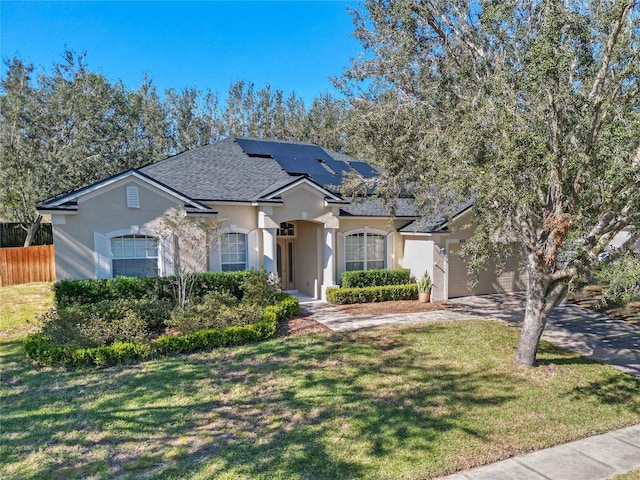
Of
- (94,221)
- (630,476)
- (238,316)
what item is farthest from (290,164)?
(630,476)

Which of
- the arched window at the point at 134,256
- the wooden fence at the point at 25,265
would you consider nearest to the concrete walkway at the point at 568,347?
the arched window at the point at 134,256

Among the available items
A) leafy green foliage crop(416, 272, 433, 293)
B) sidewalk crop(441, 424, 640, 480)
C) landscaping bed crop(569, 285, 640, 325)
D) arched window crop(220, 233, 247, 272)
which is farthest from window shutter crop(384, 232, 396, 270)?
sidewalk crop(441, 424, 640, 480)

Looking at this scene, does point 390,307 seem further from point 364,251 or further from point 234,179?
point 234,179

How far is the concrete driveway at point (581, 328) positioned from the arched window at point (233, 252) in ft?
29.2

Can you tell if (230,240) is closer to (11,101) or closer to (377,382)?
(377,382)

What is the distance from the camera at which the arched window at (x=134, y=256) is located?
13461 millimetres

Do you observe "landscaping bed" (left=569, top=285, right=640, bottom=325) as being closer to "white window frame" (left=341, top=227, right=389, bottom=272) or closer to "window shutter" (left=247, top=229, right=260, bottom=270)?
"white window frame" (left=341, top=227, right=389, bottom=272)

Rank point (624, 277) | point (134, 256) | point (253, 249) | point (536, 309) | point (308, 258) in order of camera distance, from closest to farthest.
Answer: point (624, 277) → point (536, 309) → point (134, 256) → point (253, 249) → point (308, 258)

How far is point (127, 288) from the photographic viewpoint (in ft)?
41.2

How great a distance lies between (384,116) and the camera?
11.5 meters

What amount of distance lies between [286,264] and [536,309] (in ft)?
39.0

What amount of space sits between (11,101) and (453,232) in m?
28.1

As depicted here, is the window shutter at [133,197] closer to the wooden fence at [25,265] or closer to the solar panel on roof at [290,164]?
the solar panel on roof at [290,164]

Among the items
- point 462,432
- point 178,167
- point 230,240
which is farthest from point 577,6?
point 178,167
